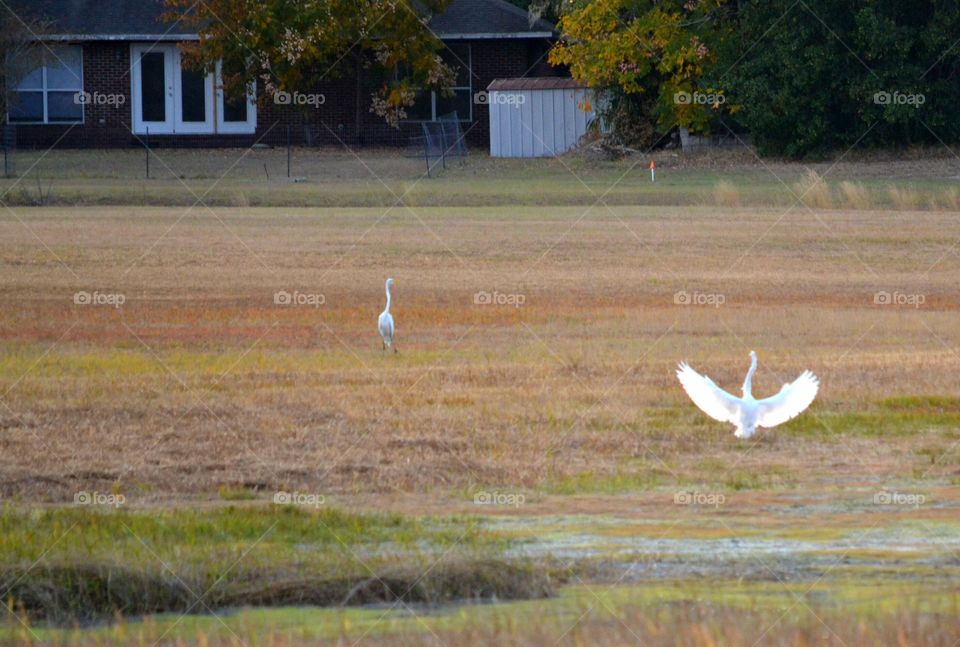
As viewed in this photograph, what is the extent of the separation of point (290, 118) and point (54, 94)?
658 centimetres

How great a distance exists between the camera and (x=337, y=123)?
5012 centimetres

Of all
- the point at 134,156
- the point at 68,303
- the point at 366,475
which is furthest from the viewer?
the point at 134,156

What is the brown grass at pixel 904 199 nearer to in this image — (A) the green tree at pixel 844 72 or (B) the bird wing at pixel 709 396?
(A) the green tree at pixel 844 72

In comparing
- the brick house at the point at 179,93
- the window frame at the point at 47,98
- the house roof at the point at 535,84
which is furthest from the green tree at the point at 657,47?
the window frame at the point at 47,98

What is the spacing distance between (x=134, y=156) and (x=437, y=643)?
40.1 meters

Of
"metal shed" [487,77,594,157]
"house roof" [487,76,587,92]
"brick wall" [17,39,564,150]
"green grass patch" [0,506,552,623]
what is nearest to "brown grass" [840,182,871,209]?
"metal shed" [487,77,594,157]

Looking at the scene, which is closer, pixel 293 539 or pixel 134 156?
pixel 293 539

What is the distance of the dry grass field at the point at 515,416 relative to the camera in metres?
9.27

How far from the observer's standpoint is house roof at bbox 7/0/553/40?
4934cm

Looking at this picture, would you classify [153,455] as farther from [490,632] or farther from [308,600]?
[490,632]

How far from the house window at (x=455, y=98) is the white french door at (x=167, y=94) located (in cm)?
574

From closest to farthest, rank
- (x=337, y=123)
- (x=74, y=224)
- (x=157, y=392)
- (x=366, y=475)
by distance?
(x=366, y=475) < (x=157, y=392) < (x=74, y=224) < (x=337, y=123)

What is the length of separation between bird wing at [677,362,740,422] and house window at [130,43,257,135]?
127ft

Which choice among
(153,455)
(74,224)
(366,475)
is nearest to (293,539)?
(366,475)
